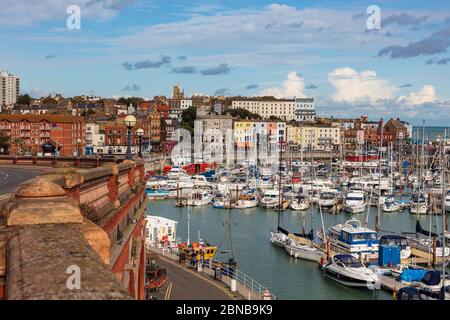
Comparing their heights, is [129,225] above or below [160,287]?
above

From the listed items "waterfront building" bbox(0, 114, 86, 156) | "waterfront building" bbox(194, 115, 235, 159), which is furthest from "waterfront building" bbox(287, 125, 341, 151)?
"waterfront building" bbox(0, 114, 86, 156)

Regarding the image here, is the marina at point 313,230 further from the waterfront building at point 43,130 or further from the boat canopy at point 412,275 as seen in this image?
the waterfront building at point 43,130

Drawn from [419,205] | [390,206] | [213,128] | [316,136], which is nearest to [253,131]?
[213,128]

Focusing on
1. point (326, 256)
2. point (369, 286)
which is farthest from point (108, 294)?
point (326, 256)

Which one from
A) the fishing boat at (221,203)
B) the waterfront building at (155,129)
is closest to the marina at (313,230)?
the fishing boat at (221,203)

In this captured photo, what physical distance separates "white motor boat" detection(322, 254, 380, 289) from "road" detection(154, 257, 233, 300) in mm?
9092

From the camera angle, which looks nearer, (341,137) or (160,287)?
(160,287)

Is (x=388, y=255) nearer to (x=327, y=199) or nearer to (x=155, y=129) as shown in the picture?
(x=327, y=199)

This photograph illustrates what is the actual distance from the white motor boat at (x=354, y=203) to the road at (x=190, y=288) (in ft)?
127

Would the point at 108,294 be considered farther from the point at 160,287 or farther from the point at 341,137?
the point at 341,137

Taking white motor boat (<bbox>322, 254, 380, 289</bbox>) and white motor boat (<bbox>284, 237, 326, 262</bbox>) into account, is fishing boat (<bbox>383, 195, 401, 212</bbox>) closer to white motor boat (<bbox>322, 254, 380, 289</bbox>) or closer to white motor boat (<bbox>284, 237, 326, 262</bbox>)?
white motor boat (<bbox>284, 237, 326, 262</bbox>)
